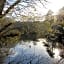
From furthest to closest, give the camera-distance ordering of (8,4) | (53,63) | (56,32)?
(56,32), (53,63), (8,4)

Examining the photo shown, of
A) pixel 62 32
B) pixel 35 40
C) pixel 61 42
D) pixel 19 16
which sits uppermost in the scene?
pixel 19 16

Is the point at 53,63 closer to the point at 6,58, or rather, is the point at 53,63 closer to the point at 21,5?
the point at 6,58

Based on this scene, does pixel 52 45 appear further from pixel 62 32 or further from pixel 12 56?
pixel 12 56

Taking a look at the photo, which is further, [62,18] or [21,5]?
[62,18]

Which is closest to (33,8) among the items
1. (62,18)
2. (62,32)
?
(62,32)

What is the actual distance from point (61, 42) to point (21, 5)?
70.0ft

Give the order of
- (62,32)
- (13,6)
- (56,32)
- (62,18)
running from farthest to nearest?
(62,18), (56,32), (62,32), (13,6)

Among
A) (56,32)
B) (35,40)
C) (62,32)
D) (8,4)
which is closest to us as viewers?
(8,4)

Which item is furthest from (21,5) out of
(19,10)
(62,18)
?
(62,18)

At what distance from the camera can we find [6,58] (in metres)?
17.1

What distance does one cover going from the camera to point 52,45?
84.1ft

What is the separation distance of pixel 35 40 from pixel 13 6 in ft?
90.9

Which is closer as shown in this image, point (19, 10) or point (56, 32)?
point (19, 10)

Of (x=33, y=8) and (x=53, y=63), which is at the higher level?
(x=33, y=8)
